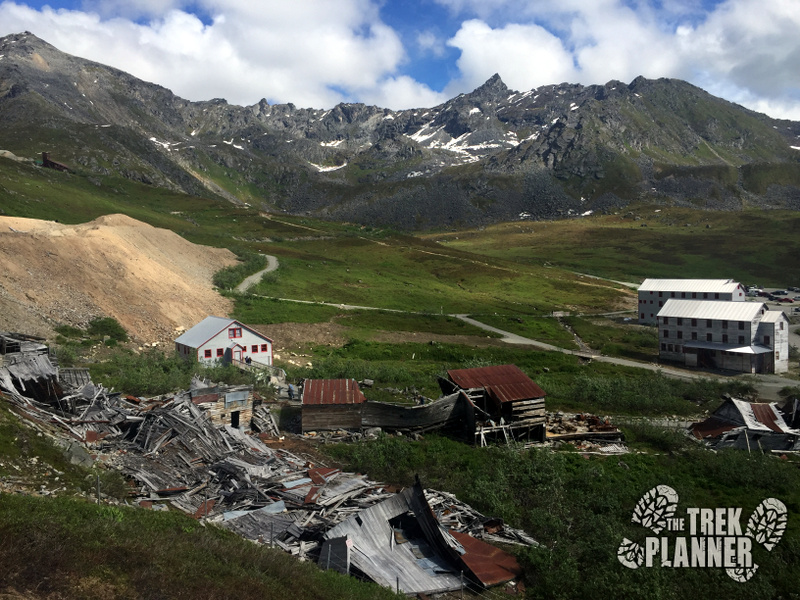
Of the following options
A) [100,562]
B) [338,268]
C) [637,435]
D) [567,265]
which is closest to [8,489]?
[100,562]

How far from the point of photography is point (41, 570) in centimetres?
1030

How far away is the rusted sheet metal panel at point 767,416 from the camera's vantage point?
3500 cm

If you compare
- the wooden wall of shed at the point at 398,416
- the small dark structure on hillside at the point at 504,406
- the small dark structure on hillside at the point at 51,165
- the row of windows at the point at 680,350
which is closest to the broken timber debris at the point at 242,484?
the wooden wall of shed at the point at 398,416

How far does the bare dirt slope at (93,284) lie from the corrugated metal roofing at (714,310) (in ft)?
184

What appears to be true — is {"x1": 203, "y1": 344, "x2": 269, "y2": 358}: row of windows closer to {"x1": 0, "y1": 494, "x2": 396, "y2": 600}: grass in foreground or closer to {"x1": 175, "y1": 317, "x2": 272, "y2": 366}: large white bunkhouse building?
{"x1": 175, "y1": 317, "x2": 272, "y2": 366}: large white bunkhouse building

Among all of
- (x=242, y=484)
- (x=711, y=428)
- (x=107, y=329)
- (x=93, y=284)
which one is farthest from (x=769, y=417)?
(x=93, y=284)

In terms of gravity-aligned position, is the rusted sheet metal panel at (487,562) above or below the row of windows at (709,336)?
below

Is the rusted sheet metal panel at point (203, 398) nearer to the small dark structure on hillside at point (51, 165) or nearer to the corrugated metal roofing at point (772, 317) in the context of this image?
the corrugated metal roofing at point (772, 317)

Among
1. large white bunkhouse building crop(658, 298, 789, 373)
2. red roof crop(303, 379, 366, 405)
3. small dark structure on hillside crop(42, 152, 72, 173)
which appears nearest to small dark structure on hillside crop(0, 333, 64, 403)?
red roof crop(303, 379, 366, 405)

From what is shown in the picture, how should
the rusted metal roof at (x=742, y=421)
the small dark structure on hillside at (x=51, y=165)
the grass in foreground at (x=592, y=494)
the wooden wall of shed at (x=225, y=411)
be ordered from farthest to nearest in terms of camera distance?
1. the small dark structure on hillside at (x=51, y=165)
2. the rusted metal roof at (x=742, y=421)
3. the wooden wall of shed at (x=225, y=411)
4. the grass in foreground at (x=592, y=494)

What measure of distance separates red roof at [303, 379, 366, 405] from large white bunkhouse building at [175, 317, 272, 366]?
1611cm

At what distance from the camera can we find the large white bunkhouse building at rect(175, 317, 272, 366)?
156ft

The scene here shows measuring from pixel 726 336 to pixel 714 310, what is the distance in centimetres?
372

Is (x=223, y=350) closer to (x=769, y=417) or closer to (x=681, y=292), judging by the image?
(x=769, y=417)
